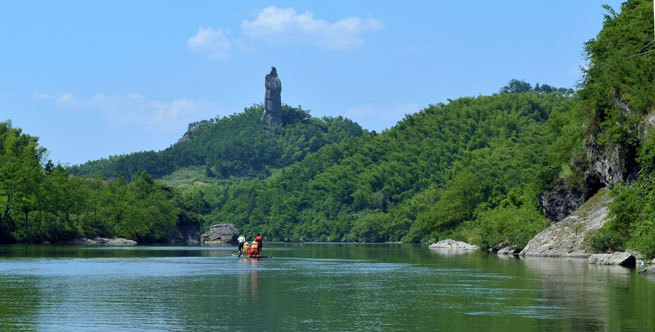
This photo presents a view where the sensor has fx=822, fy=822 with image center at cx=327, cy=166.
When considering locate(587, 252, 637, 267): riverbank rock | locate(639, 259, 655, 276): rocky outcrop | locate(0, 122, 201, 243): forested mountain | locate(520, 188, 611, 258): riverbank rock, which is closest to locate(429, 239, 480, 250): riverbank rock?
locate(520, 188, 611, 258): riverbank rock

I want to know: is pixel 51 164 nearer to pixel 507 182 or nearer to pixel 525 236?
pixel 507 182

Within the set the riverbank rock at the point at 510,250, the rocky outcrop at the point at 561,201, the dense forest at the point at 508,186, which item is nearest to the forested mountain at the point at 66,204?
the dense forest at the point at 508,186

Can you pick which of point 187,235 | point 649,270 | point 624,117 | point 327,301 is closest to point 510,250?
point 624,117

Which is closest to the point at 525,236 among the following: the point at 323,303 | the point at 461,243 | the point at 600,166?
the point at 600,166

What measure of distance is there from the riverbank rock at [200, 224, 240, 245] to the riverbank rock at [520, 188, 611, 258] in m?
99.3

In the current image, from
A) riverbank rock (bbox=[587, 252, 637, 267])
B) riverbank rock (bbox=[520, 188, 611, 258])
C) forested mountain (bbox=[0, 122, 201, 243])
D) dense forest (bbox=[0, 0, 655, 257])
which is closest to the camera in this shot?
riverbank rock (bbox=[587, 252, 637, 267])

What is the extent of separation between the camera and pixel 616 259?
179 ft

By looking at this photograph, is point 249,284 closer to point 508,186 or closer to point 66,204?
point 66,204

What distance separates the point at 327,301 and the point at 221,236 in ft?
466

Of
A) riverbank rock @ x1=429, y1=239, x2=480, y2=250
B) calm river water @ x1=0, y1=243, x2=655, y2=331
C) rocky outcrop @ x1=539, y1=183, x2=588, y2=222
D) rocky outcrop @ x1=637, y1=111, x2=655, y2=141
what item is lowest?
calm river water @ x1=0, y1=243, x2=655, y2=331

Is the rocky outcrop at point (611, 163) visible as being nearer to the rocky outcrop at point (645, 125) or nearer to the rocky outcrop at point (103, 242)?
the rocky outcrop at point (645, 125)

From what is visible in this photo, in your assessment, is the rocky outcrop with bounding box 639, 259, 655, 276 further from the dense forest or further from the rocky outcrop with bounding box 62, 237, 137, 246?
the rocky outcrop with bounding box 62, 237, 137, 246

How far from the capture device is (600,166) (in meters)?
69.6

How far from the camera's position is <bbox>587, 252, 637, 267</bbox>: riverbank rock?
53438 mm
